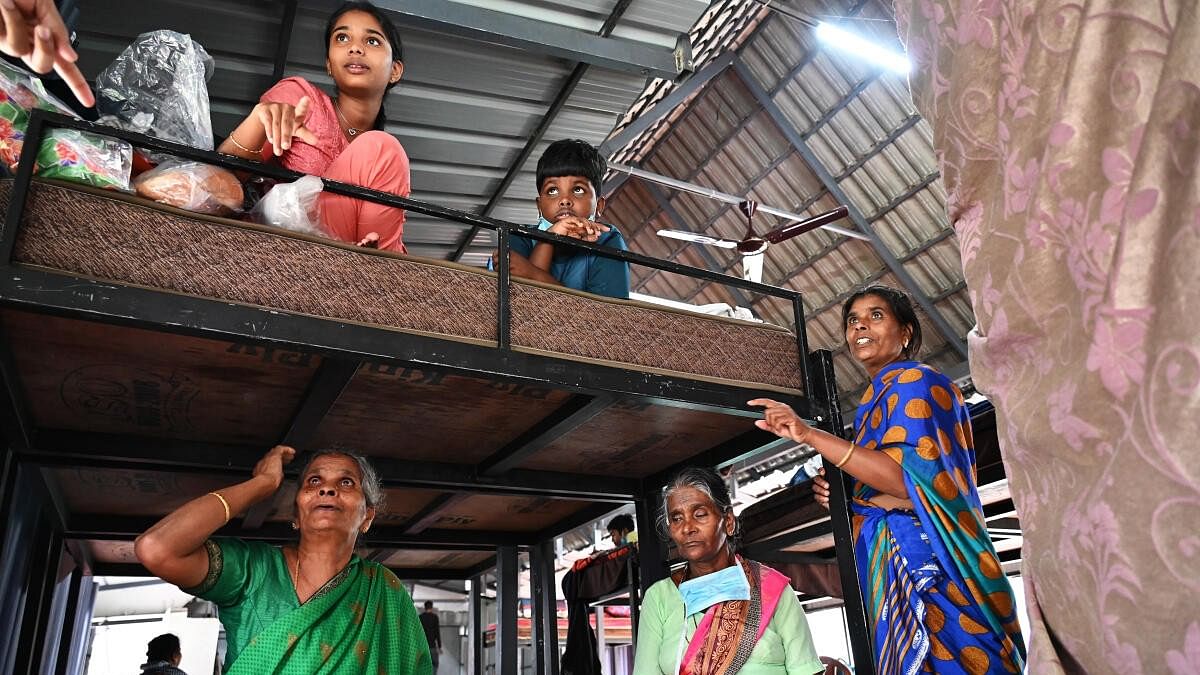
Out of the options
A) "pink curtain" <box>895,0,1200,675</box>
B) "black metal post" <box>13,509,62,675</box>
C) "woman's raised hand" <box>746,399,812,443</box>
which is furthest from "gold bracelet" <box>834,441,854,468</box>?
"black metal post" <box>13,509,62,675</box>

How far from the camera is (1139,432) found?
774 mm

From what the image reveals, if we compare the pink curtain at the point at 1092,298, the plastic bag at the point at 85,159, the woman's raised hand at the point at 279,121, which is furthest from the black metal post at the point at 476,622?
the pink curtain at the point at 1092,298

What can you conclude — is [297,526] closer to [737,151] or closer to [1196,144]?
[1196,144]

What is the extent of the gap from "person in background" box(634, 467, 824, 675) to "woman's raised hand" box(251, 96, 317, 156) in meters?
1.76

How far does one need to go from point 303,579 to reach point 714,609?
1.30 metres

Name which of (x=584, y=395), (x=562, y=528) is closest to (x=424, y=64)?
(x=562, y=528)

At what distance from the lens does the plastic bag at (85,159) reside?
74.9 inches

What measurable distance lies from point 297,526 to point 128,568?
3.12m

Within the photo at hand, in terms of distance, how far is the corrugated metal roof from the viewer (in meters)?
8.82

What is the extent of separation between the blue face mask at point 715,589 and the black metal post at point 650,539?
3.23 feet

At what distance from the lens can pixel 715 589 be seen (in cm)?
267

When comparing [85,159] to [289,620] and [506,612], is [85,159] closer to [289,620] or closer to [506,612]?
[289,620]

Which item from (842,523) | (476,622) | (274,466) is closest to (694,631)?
(842,523)

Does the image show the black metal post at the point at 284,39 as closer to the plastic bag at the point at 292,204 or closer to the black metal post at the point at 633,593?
the plastic bag at the point at 292,204
